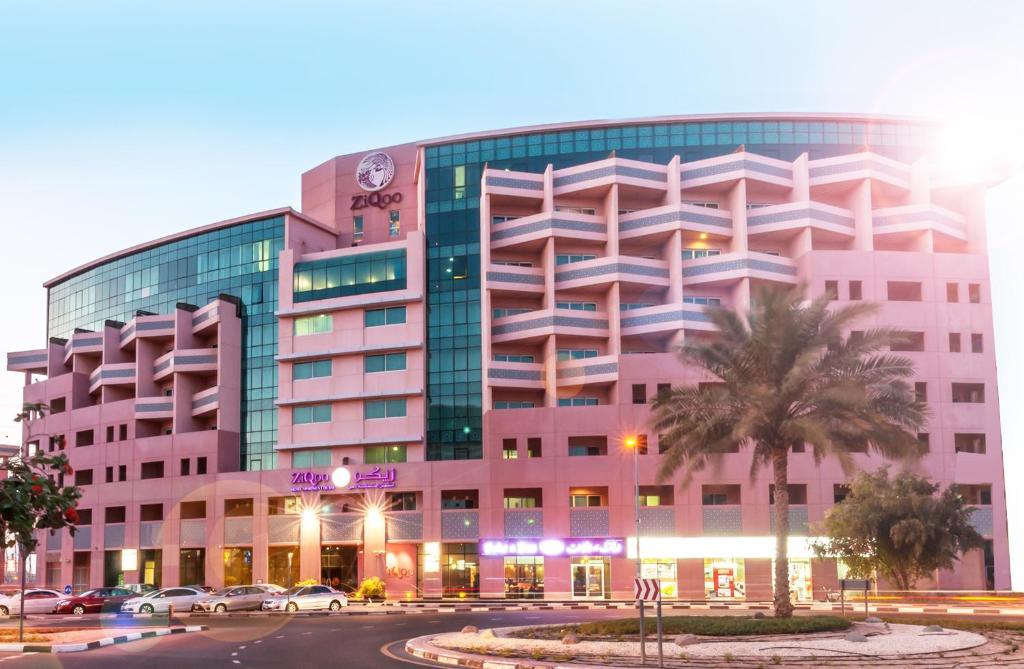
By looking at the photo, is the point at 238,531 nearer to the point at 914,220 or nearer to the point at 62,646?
the point at 62,646

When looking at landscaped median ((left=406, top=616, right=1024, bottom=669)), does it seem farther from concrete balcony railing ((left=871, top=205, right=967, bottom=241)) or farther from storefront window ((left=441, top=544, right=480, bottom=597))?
concrete balcony railing ((left=871, top=205, right=967, bottom=241))

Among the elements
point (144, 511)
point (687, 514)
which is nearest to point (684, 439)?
point (687, 514)

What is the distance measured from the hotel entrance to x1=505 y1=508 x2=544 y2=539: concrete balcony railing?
351 cm

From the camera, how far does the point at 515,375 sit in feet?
273

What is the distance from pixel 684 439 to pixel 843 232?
152 feet

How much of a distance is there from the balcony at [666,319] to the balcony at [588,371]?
3914mm

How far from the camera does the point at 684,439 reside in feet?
144

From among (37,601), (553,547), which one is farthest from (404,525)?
(37,601)

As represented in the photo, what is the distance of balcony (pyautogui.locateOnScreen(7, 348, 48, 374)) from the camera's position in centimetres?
11250

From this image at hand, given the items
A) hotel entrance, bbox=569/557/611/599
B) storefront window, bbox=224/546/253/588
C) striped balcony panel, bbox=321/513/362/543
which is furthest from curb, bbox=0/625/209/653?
storefront window, bbox=224/546/253/588

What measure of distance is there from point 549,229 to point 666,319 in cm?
1136

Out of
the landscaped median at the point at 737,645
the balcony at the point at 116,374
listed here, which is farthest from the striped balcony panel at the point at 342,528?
the landscaped median at the point at 737,645

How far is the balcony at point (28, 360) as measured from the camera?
112500 mm

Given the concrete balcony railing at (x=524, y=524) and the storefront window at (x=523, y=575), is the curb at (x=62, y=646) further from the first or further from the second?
the storefront window at (x=523, y=575)
